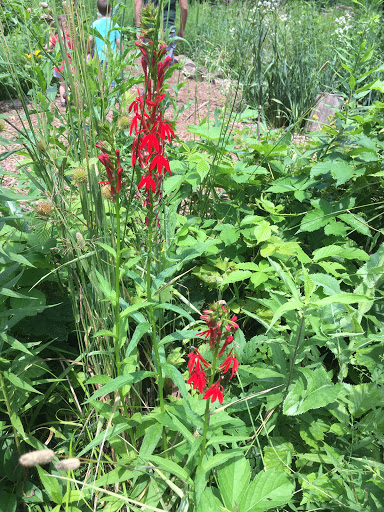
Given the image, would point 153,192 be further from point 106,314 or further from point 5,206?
point 5,206

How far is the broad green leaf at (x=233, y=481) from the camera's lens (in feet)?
3.32

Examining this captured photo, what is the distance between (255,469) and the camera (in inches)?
48.4

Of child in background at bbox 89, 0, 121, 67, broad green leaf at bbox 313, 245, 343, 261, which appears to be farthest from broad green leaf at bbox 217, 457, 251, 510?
child in background at bbox 89, 0, 121, 67

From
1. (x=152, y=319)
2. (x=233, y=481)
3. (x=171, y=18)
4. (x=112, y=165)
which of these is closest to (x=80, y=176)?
(x=112, y=165)

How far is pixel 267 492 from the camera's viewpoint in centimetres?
103

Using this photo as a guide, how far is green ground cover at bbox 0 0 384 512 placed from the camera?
100 cm

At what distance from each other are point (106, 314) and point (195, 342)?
18.4 inches

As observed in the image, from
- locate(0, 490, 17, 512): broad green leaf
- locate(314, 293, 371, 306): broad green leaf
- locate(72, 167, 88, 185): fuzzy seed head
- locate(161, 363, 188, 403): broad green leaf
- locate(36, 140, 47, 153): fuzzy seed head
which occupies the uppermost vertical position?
locate(36, 140, 47, 153): fuzzy seed head

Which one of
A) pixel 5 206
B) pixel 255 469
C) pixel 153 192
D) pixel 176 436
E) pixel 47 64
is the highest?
pixel 47 64

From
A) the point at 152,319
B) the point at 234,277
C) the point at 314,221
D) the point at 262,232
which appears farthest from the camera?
the point at 314,221

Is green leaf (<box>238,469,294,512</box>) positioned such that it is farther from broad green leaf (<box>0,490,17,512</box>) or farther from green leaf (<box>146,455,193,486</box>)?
broad green leaf (<box>0,490,17,512</box>)

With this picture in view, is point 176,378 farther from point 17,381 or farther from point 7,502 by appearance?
point 7,502

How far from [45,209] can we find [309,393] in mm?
910

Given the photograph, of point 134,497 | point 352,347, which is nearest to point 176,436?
point 134,497
